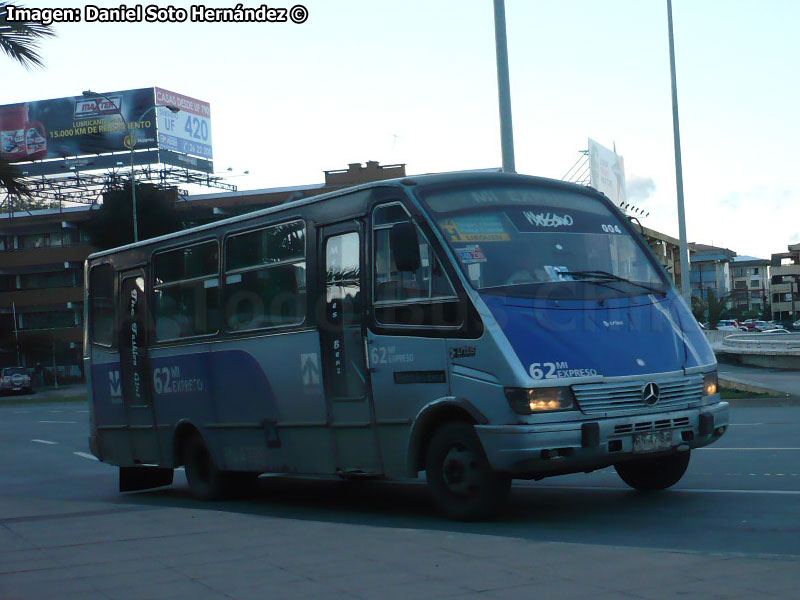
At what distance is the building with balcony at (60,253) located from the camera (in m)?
77.8

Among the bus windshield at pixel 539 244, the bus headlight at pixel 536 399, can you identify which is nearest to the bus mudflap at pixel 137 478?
the bus windshield at pixel 539 244

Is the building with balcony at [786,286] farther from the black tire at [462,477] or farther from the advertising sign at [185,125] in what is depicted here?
the black tire at [462,477]

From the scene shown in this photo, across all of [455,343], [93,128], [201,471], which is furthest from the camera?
[93,128]

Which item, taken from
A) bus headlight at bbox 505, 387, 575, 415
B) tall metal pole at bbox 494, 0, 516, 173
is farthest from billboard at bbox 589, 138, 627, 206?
bus headlight at bbox 505, 387, 575, 415

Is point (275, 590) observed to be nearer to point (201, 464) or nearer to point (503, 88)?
point (201, 464)

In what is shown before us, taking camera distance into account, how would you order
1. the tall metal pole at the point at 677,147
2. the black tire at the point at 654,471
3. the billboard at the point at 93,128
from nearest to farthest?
the black tire at the point at 654,471 < the tall metal pole at the point at 677,147 < the billboard at the point at 93,128

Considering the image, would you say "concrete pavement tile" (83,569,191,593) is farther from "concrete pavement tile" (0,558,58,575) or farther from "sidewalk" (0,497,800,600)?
"concrete pavement tile" (0,558,58,575)

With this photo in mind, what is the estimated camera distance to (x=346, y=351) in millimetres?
10195

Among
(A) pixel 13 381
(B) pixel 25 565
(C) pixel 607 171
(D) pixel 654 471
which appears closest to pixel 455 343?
(D) pixel 654 471

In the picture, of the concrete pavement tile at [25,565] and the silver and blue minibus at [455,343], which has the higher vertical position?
the silver and blue minibus at [455,343]

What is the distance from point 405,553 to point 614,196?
87572 mm

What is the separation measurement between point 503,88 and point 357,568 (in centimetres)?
1250

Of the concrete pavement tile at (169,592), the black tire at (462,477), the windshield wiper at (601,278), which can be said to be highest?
the windshield wiper at (601,278)

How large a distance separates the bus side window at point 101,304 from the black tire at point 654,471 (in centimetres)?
715
